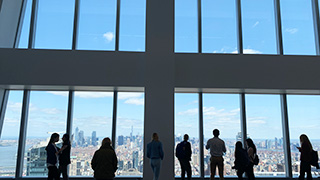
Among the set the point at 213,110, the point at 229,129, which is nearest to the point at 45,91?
the point at 213,110

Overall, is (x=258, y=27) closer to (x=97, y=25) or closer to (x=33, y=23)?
(x=97, y=25)

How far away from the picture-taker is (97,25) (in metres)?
8.36

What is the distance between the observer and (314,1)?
8.73 meters

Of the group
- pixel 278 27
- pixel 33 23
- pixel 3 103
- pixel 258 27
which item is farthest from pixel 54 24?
pixel 278 27

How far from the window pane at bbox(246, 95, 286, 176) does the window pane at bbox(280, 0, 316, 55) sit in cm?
161

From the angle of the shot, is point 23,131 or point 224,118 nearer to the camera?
point 23,131

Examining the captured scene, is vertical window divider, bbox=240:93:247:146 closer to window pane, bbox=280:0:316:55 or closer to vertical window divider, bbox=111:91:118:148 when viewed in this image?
window pane, bbox=280:0:316:55

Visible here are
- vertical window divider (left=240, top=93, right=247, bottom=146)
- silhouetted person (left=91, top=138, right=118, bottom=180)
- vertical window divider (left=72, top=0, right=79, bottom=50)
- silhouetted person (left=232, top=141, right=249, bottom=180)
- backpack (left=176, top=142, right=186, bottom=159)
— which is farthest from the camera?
vertical window divider (left=72, top=0, right=79, bottom=50)

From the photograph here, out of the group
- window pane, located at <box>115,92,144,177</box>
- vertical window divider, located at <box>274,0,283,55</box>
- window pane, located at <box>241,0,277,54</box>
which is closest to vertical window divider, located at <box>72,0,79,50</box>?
window pane, located at <box>115,92,144,177</box>

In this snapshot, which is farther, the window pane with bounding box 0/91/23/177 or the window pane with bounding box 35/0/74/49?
the window pane with bounding box 35/0/74/49

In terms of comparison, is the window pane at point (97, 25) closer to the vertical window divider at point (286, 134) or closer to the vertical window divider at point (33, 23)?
the vertical window divider at point (33, 23)

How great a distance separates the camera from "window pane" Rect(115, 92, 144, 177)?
7.77 metres

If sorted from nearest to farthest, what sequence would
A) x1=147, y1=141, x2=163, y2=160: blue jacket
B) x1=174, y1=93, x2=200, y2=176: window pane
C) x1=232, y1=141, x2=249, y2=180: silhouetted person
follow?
x1=232, y1=141, x2=249, y2=180: silhouetted person, x1=147, y1=141, x2=163, y2=160: blue jacket, x1=174, y1=93, x2=200, y2=176: window pane

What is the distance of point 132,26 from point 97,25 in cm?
102
